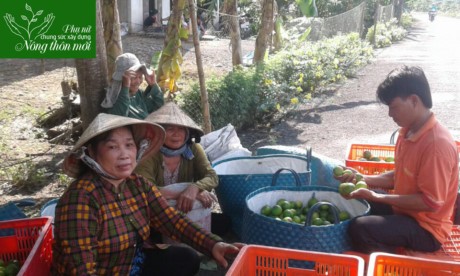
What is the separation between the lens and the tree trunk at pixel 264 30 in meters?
9.92

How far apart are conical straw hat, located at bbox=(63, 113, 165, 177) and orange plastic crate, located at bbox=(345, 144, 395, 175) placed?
6.58 ft

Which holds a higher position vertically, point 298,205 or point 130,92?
point 130,92

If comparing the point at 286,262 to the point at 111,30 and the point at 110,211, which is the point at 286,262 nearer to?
the point at 110,211

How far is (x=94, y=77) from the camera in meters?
4.46

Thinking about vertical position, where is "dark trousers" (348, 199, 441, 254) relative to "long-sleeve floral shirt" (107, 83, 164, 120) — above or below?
below

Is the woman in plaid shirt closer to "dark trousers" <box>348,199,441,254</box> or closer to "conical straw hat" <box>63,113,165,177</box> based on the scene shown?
"conical straw hat" <box>63,113,165,177</box>

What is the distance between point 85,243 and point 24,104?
7655 millimetres

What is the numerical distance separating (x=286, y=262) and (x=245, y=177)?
5.34 feet

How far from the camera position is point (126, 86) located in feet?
15.4

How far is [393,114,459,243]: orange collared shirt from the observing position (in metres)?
3.00

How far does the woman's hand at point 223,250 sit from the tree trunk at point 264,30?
759cm

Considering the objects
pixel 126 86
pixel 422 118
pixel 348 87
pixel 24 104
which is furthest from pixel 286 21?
pixel 422 118

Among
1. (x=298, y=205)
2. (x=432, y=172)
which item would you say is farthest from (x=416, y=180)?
(x=298, y=205)

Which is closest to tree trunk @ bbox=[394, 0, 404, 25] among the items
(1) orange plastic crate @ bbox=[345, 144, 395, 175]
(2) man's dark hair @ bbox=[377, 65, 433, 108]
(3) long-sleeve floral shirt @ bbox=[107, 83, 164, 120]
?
(1) orange plastic crate @ bbox=[345, 144, 395, 175]
